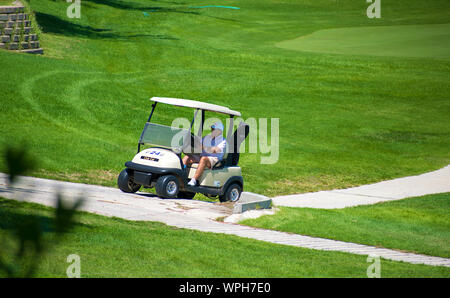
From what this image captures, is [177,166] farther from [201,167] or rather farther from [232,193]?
[232,193]

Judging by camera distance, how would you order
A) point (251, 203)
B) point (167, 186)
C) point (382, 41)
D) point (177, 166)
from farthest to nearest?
1. point (382, 41)
2. point (177, 166)
3. point (167, 186)
4. point (251, 203)

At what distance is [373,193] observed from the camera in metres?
15.7

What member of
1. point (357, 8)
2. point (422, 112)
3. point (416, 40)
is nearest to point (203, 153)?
point (422, 112)

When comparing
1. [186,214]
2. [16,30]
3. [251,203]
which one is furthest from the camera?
[16,30]

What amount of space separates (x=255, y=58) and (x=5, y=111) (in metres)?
16.7

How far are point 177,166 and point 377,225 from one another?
151 inches

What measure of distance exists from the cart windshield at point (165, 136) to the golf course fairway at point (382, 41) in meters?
22.7

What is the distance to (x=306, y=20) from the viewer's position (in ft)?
144

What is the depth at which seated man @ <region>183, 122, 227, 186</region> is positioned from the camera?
39.2ft

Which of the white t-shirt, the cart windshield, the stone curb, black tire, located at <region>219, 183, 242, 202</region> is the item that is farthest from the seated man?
the stone curb

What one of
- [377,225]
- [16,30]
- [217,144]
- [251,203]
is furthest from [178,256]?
[16,30]

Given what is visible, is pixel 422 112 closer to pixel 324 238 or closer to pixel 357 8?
pixel 324 238

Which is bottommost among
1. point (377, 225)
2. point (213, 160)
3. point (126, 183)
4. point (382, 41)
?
point (377, 225)

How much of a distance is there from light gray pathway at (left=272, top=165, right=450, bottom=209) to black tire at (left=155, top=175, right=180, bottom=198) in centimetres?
287
